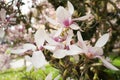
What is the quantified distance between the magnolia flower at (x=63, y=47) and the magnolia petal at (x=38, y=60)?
51 mm

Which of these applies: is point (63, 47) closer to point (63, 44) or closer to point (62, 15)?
point (63, 44)

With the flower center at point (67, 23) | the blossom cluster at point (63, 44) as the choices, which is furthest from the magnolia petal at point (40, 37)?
the flower center at point (67, 23)

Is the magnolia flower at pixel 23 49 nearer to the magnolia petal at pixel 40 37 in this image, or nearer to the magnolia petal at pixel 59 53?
the magnolia petal at pixel 40 37

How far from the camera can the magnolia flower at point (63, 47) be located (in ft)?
5.40

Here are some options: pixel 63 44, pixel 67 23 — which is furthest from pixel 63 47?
pixel 67 23

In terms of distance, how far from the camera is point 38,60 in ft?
5.42

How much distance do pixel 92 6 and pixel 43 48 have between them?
3.61m

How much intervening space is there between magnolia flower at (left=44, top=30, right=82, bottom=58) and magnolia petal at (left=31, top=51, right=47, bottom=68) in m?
0.05

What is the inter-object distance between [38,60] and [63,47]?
14 centimetres

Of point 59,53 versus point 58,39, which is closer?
point 59,53

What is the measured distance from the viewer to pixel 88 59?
1.78m

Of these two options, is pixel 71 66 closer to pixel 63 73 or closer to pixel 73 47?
pixel 63 73

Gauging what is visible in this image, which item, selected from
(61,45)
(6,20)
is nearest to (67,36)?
(61,45)

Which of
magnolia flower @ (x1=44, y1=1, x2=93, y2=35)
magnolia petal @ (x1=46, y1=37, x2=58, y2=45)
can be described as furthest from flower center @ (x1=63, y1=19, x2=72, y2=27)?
magnolia petal @ (x1=46, y1=37, x2=58, y2=45)
